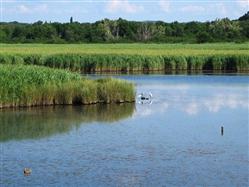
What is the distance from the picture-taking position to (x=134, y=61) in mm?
51312

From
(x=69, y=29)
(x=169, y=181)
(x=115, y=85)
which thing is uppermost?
(x=69, y=29)

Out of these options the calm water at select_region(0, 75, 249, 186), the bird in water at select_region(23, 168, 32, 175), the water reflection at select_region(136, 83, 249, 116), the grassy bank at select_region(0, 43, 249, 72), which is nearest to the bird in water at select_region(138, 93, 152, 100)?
the water reflection at select_region(136, 83, 249, 116)

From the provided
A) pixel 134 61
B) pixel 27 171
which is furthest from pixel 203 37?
pixel 27 171

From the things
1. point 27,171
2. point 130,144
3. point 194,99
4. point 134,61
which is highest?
point 134,61

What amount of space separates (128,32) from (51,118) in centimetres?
8155

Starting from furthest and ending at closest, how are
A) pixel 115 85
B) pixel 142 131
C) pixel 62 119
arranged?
1. pixel 115 85
2. pixel 62 119
3. pixel 142 131

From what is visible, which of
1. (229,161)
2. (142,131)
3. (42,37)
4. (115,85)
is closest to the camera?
(229,161)

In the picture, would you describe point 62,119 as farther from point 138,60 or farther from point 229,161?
point 138,60

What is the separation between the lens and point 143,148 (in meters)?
18.1

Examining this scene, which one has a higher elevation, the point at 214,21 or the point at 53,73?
the point at 214,21

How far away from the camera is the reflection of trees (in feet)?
69.3

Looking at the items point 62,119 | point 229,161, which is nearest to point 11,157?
point 229,161

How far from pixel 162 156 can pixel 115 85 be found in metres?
11.8

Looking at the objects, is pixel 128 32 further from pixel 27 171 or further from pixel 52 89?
pixel 27 171
